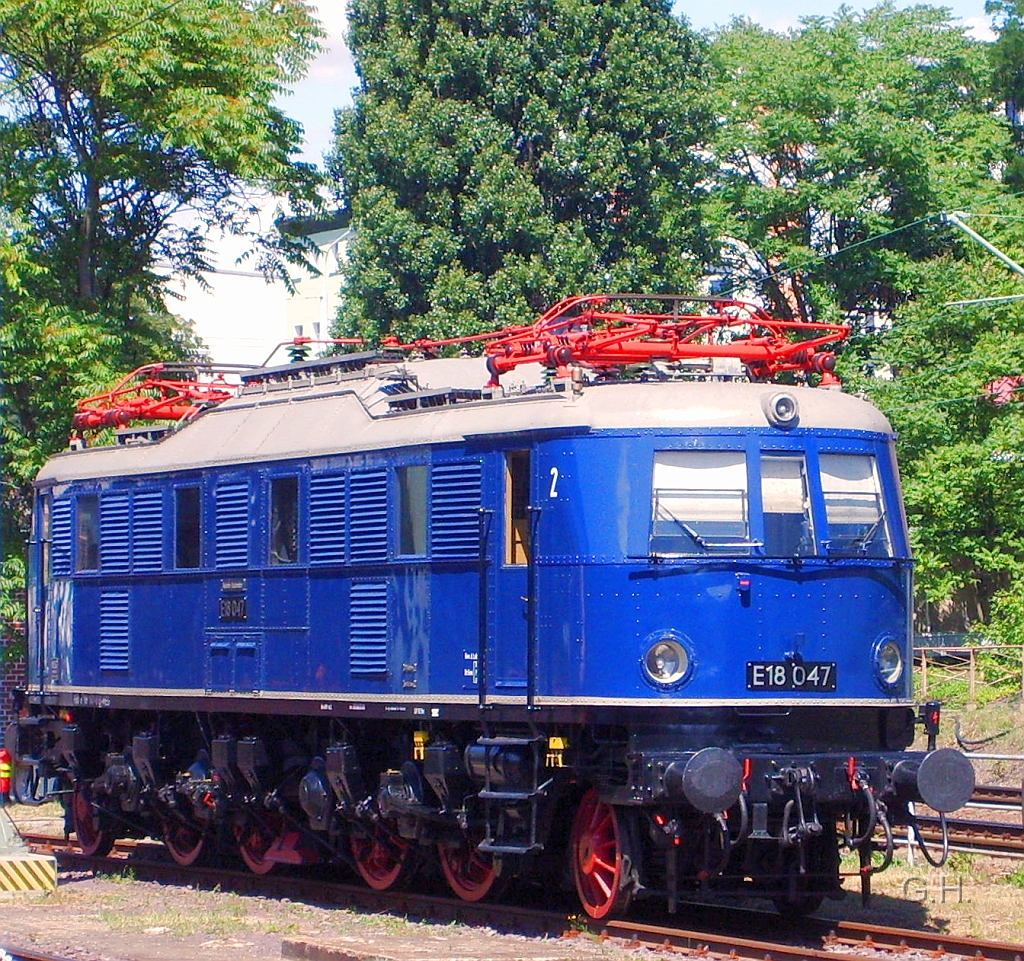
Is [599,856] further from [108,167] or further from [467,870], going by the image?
[108,167]

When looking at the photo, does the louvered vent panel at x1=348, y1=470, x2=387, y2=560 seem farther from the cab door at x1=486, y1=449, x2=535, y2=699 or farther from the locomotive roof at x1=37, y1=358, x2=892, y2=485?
the cab door at x1=486, y1=449, x2=535, y2=699

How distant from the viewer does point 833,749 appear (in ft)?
41.4

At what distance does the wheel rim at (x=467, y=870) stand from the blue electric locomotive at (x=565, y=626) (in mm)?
35

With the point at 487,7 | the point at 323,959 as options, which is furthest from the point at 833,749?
the point at 487,7

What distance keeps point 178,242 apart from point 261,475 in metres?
15.2

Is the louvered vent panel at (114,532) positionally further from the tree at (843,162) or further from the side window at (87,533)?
the tree at (843,162)

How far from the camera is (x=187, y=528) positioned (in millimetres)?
16406

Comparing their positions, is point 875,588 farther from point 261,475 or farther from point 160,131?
point 160,131

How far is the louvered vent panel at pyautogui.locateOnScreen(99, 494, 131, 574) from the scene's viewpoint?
17.2 meters

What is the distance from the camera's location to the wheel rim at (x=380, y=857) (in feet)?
47.9

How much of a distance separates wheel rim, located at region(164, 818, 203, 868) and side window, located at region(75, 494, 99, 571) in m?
2.60

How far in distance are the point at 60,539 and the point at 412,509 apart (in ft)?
19.0

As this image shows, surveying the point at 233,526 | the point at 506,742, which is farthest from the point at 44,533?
the point at 506,742

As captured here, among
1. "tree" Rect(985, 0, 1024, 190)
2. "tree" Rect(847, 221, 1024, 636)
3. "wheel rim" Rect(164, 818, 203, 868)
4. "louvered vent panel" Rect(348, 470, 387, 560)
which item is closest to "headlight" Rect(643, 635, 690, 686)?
"louvered vent panel" Rect(348, 470, 387, 560)
